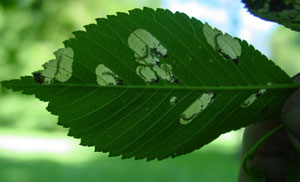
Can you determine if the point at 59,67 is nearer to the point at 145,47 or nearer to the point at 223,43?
the point at 145,47

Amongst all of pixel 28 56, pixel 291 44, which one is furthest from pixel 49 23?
pixel 291 44

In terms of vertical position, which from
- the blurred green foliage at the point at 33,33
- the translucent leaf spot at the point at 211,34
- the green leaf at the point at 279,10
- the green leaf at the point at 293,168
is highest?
the blurred green foliage at the point at 33,33

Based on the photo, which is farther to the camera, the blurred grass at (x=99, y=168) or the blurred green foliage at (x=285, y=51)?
the blurred green foliage at (x=285, y=51)

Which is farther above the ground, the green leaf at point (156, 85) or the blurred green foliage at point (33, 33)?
the blurred green foliage at point (33, 33)

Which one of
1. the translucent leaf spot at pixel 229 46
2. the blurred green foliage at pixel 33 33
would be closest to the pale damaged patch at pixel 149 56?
the translucent leaf spot at pixel 229 46

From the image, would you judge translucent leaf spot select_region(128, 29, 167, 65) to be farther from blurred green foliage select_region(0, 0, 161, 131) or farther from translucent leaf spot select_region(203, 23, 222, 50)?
blurred green foliage select_region(0, 0, 161, 131)

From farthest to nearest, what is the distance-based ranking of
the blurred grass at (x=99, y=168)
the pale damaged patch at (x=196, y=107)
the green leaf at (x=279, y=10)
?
the blurred grass at (x=99, y=168) < the pale damaged patch at (x=196, y=107) < the green leaf at (x=279, y=10)

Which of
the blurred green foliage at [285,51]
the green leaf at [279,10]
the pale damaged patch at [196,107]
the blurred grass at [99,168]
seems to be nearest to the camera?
the green leaf at [279,10]

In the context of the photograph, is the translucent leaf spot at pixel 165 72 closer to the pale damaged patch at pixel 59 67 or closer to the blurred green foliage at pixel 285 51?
the pale damaged patch at pixel 59 67
